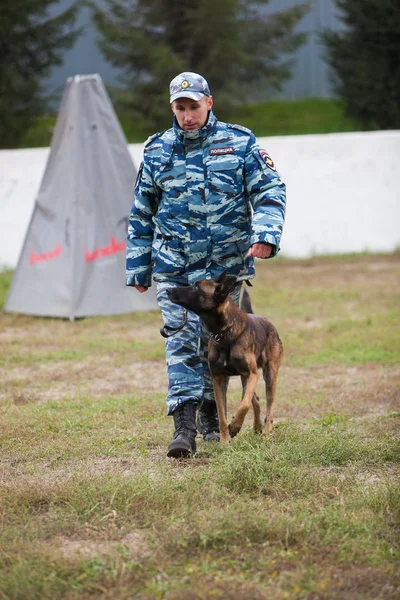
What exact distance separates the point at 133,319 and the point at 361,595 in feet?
24.2

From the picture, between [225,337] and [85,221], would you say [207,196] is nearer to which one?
[225,337]

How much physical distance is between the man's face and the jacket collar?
22 millimetres

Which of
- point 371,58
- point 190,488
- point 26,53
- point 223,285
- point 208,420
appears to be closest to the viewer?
point 190,488

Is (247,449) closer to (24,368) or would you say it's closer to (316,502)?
(316,502)

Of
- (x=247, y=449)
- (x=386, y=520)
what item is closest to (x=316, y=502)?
(x=386, y=520)

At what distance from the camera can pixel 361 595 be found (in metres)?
3.05

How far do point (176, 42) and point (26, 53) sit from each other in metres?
3.87

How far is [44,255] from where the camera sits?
34.8 ft

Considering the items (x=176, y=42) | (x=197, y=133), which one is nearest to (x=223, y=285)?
(x=197, y=133)

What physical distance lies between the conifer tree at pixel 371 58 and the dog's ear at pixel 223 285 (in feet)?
57.8

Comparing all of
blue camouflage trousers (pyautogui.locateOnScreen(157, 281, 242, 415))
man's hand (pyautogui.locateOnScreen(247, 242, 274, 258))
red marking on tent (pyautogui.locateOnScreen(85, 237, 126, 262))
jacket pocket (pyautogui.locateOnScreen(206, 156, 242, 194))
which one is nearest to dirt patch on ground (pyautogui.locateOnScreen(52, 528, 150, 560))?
blue camouflage trousers (pyautogui.locateOnScreen(157, 281, 242, 415))

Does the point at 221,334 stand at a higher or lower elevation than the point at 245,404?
higher

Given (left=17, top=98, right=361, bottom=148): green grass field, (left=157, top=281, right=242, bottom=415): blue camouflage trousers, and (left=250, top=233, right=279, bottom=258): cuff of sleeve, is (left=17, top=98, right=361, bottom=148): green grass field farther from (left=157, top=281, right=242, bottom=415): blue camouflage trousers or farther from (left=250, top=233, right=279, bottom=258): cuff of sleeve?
(left=250, top=233, right=279, bottom=258): cuff of sleeve

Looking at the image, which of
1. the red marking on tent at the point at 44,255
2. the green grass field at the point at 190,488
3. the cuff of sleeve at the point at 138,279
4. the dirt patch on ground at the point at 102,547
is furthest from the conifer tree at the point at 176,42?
the dirt patch on ground at the point at 102,547
